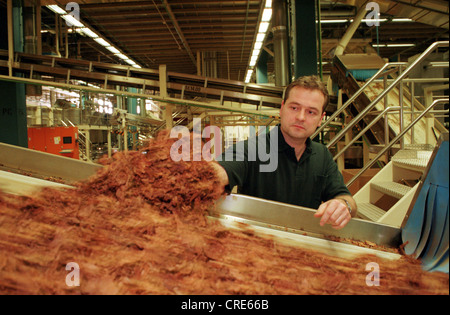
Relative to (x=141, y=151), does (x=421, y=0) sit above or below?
above

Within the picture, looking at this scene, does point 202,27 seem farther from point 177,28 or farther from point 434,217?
point 434,217

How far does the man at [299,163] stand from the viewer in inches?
64.1

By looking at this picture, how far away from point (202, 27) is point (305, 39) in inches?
168

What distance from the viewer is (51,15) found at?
8438mm

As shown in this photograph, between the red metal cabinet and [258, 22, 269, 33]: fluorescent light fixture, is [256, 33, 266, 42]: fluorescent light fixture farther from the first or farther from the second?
the red metal cabinet

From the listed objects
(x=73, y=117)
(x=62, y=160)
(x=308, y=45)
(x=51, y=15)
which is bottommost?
(x=62, y=160)

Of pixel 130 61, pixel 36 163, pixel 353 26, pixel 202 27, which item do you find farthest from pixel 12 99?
pixel 353 26

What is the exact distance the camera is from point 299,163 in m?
1.74
